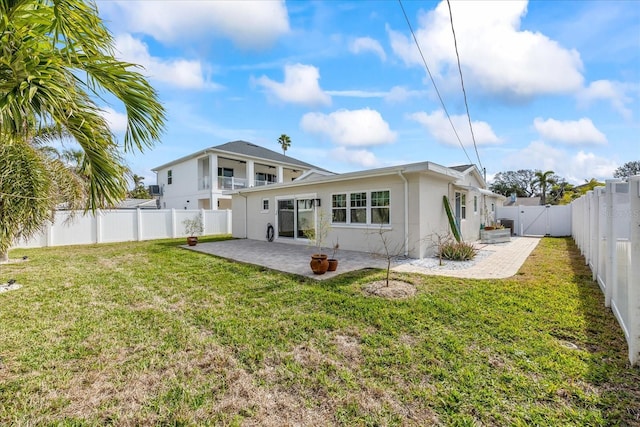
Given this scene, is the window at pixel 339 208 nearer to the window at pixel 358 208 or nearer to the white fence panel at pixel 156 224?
the window at pixel 358 208

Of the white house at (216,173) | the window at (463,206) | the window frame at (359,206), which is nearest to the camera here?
the window frame at (359,206)

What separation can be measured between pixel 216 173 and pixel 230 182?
1526 millimetres

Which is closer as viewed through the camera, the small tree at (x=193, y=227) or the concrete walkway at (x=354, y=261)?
the concrete walkway at (x=354, y=261)

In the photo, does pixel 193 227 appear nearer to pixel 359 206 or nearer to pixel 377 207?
pixel 359 206

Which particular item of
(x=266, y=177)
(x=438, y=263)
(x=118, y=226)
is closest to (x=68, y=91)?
(x=438, y=263)

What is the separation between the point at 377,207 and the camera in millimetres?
9672

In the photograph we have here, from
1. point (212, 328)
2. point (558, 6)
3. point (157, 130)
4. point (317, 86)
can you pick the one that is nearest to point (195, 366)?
point (212, 328)

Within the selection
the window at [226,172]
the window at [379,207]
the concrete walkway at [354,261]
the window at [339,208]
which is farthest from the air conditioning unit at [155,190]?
the window at [379,207]

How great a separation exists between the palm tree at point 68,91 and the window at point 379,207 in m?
7.43

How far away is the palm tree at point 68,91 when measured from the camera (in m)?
2.15

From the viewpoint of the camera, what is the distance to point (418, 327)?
152 inches

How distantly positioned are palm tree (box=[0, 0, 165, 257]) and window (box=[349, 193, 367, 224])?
24.9ft

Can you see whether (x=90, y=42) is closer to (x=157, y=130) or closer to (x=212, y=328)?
(x=157, y=130)

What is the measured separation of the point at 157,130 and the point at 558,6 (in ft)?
29.9
